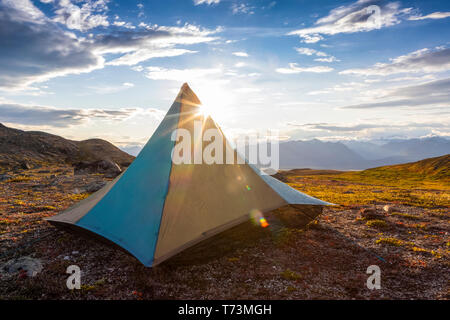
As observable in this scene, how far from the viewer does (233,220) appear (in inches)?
403

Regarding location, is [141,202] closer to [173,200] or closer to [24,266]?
[173,200]

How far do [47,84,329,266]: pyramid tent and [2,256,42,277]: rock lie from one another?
1.75 m

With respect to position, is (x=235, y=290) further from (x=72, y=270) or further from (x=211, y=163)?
(x=72, y=270)

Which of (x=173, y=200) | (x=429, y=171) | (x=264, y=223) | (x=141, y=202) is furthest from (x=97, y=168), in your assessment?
(x=429, y=171)

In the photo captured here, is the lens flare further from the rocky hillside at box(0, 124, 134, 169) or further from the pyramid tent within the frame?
the rocky hillside at box(0, 124, 134, 169)

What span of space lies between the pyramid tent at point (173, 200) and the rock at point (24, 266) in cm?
175

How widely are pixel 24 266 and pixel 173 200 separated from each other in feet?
19.3

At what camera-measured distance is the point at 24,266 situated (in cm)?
929

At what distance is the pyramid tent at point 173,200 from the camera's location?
29.1 ft

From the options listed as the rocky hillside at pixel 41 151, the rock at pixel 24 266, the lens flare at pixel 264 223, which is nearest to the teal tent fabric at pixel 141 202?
the rock at pixel 24 266

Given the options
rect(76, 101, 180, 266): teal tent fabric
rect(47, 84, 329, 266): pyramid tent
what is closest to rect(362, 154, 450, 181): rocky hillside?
rect(47, 84, 329, 266): pyramid tent

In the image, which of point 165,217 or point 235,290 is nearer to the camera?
point 235,290
